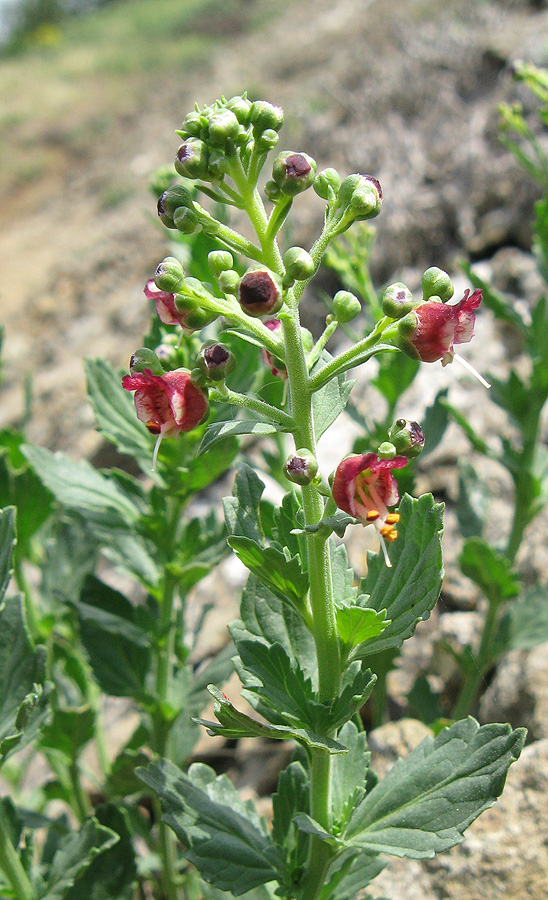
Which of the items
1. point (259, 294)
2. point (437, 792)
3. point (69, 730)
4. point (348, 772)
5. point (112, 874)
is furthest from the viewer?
point (69, 730)

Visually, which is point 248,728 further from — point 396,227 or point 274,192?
point 396,227

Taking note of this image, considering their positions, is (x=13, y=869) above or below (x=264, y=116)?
below

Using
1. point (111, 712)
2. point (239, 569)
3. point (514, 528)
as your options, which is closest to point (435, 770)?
point (514, 528)

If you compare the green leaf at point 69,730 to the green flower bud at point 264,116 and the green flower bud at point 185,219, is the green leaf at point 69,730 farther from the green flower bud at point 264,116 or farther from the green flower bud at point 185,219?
the green flower bud at point 264,116

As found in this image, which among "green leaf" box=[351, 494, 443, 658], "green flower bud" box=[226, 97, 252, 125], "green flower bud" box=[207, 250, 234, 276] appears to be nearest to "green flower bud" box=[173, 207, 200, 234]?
"green flower bud" box=[207, 250, 234, 276]

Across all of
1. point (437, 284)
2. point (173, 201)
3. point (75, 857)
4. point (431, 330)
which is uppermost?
point (173, 201)

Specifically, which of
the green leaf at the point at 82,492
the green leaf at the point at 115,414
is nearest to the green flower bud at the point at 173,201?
the green leaf at the point at 115,414

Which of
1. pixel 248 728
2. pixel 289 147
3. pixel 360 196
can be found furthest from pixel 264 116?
pixel 289 147
